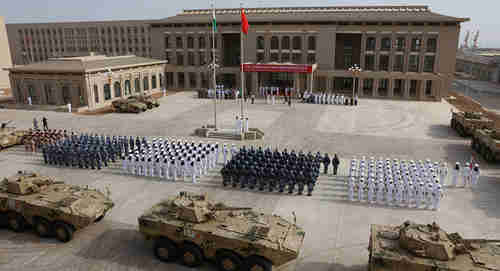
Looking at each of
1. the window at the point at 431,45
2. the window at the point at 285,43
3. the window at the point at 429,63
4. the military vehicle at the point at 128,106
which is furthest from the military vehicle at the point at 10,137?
the window at the point at 431,45

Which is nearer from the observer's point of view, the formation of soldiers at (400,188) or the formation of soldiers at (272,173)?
the formation of soldiers at (400,188)

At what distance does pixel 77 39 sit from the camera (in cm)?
8225

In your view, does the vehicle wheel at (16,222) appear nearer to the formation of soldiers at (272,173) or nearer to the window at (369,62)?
the formation of soldiers at (272,173)

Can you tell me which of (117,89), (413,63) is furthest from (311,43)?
(117,89)

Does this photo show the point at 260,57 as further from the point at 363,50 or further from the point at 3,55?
the point at 3,55

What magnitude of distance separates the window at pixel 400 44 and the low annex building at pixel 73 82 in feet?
106

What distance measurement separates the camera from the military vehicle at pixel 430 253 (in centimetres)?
920

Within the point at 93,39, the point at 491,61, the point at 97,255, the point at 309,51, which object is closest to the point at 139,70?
the point at 309,51

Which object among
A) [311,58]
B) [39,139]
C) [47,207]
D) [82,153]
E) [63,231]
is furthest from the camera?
[311,58]

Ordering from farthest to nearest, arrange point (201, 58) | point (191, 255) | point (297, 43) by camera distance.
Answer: point (201, 58), point (297, 43), point (191, 255)

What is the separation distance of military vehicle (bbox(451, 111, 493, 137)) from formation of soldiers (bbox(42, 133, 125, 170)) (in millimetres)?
23254

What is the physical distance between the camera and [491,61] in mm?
65938

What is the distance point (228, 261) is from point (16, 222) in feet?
26.5

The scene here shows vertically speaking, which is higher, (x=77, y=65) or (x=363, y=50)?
(x=363, y=50)
